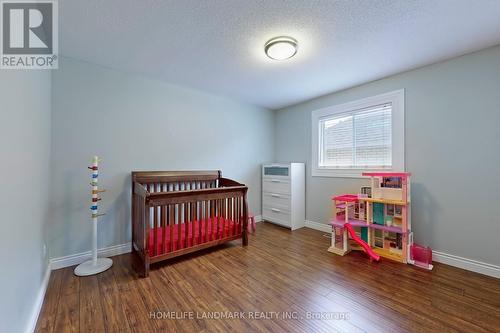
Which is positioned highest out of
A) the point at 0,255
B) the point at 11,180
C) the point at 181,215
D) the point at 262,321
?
the point at 11,180

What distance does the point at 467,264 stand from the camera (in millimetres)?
2076

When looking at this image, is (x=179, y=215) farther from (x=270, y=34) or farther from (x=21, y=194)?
(x=270, y=34)

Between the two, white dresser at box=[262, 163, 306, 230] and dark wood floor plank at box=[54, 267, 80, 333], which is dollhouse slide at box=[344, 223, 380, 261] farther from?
dark wood floor plank at box=[54, 267, 80, 333]

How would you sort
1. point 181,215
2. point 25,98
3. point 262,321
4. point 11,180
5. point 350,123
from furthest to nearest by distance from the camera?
point 350,123 → point 181,215 → point 262,321 → point 25,98 → point 11,180

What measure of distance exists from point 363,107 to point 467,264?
2.09m

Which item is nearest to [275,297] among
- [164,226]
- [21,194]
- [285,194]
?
[164,226]

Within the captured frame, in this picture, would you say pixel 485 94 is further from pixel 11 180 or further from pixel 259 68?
pixel 11 180

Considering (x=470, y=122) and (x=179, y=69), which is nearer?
(x=470, y=122)

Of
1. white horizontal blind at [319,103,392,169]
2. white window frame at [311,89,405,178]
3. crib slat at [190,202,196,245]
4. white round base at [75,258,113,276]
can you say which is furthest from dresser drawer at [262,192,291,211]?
white round base at [75,258,113,276]

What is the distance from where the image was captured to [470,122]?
2.08 m

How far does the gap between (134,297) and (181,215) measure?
34.1 inches

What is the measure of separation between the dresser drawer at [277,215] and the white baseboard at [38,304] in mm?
2923

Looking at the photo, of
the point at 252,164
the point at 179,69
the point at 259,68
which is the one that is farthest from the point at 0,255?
the point at 252,164

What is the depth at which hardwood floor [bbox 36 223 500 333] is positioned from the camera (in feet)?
4.51
